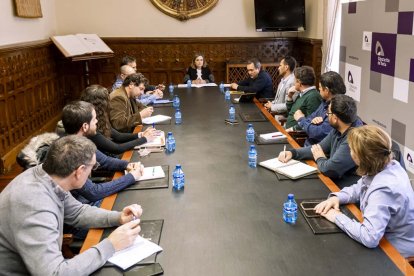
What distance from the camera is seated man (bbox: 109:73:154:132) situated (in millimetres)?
4023

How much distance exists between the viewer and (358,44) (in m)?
5.32

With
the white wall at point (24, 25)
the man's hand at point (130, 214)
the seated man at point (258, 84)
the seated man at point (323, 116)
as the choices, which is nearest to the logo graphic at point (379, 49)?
the seated man at point (323, 116)

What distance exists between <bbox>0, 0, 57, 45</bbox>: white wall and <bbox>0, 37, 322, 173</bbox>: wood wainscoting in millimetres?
191

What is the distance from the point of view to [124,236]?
Answer: 5.88ft

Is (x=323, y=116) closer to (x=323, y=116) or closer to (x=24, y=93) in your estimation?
(x=323, y=116)

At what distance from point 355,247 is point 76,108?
5.97 feet

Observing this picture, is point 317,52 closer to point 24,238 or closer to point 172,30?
point 172,30

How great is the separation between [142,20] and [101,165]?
5.50 m

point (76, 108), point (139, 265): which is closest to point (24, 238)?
point (139, 265)

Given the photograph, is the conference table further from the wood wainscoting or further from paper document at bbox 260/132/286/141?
the wood wainscoting

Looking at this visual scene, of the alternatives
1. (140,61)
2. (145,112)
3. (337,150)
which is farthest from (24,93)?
(337,150)

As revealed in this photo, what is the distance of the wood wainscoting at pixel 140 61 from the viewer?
629cm

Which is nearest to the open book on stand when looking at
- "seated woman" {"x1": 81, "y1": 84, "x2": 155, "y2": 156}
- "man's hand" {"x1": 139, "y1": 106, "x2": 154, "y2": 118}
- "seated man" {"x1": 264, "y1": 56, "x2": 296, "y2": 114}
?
"man's hand" {"x1": 139, "y1": 106, "x2": 154, "y2": 118}

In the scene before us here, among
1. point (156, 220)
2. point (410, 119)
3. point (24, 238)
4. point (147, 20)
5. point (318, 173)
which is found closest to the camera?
point (24, 238)
